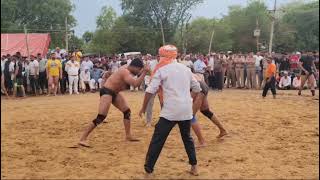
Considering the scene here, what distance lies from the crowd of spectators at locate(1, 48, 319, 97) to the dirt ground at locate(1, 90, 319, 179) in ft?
17.6

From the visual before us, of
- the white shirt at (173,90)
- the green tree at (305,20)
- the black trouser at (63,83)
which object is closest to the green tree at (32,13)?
the white shirt at (173,90)

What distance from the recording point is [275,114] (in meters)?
12.6

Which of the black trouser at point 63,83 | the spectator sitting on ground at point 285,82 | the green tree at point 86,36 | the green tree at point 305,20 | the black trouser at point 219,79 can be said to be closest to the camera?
the green tree at point 305,20

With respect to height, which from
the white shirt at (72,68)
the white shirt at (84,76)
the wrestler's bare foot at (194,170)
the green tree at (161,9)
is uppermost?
the green tree at (161,9)

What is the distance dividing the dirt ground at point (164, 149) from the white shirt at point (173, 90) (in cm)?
85

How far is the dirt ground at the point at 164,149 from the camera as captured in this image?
6.77 m

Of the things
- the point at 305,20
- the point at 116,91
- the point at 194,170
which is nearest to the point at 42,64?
the point at 116,91

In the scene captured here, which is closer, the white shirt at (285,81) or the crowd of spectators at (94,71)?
the crowd of spectators at (94,71)

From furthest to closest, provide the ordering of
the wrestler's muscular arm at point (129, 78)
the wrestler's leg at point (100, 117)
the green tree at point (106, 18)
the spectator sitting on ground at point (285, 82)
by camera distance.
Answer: the green tree at point (106, 18) < the spectator sitting on ground at point (285, 82) < the wrestler's leg at point (100, 117) < the wrestler's muscular arm at point (129, 78)

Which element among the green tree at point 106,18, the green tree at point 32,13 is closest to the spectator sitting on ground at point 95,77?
the green tree at point 32,13

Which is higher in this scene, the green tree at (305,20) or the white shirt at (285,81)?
the green tree at (305,20)

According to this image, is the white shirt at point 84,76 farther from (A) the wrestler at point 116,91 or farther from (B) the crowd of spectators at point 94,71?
(A) the wrestler at point 116,91

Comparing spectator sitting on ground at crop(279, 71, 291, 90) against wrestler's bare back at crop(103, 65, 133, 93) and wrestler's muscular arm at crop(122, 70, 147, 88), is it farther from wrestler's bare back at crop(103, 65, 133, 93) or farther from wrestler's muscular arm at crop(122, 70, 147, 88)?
wrestler's muscular arm at crop(122, 70, 147, 88)

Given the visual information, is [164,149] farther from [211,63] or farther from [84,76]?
[211,63]
